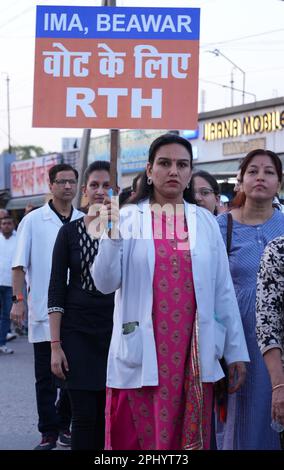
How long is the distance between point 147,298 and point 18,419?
3857 mm

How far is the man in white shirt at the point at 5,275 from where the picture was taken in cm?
1195

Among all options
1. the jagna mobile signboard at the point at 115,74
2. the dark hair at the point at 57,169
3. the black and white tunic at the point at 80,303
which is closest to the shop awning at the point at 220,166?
the dark hair at the point at 57,169

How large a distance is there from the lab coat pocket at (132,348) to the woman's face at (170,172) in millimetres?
658

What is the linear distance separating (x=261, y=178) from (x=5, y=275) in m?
8.53

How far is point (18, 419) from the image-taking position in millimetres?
7215

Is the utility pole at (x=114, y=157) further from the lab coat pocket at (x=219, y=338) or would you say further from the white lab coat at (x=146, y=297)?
the lab coat pocket at (x=219, y=338)

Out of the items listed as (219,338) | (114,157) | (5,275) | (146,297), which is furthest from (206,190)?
(5,275)

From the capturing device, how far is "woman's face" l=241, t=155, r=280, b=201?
441 centimetres

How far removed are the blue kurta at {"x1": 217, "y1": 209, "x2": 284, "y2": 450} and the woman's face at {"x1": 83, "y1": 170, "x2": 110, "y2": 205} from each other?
2.97ft

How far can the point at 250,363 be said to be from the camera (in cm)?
424

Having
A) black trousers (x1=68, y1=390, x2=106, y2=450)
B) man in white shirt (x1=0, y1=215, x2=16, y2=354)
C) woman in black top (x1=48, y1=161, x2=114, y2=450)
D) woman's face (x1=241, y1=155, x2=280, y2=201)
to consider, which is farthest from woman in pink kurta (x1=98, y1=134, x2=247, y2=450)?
man in white shirt (x1=0, y1=215, x2=16, y2=354)

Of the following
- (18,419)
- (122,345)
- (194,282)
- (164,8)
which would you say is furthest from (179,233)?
(18,419)

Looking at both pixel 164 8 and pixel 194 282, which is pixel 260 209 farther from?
pixel 164 8

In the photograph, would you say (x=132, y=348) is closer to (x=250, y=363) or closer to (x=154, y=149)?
(x=250, y=363)
